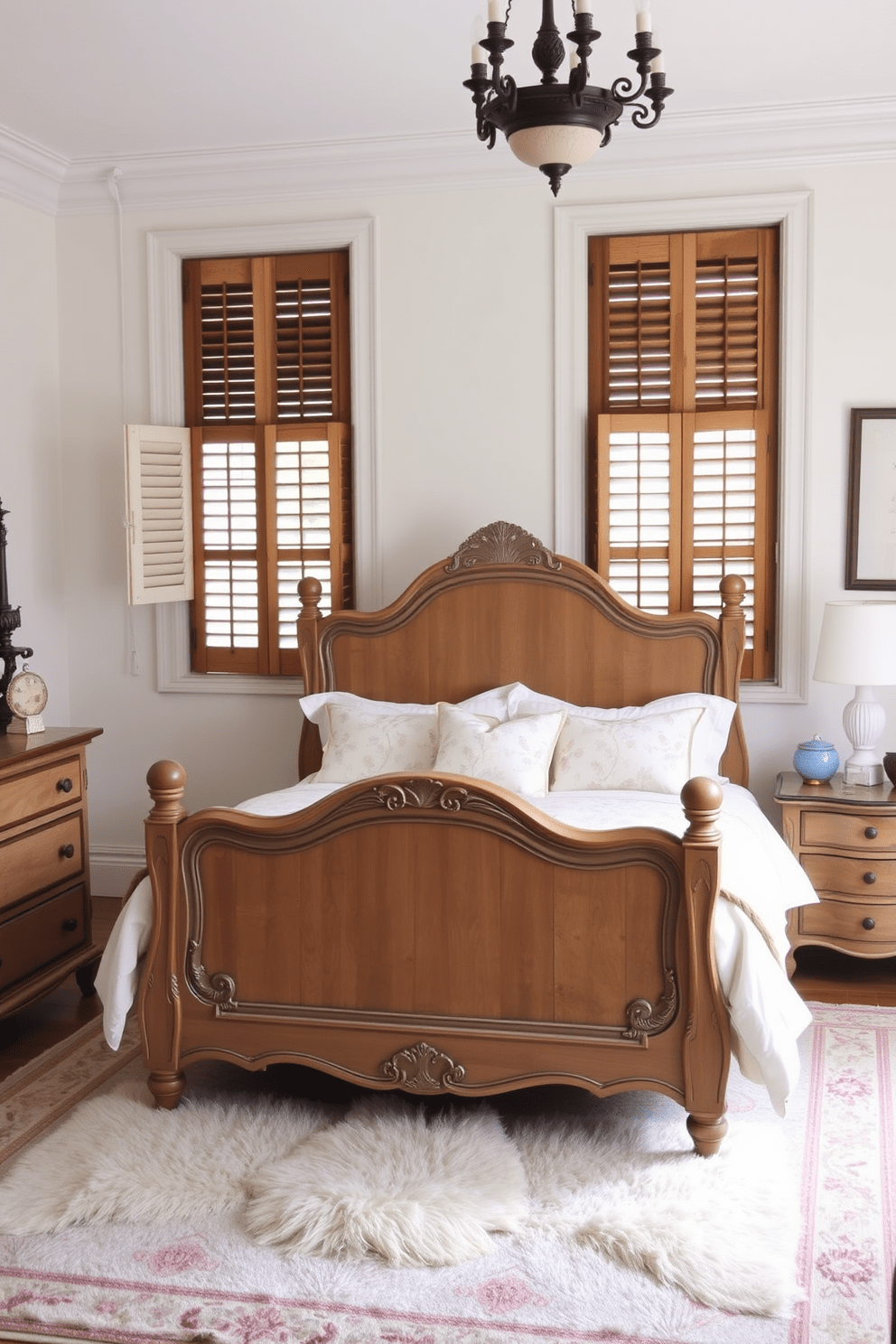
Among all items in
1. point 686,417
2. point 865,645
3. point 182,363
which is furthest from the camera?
point 182,363

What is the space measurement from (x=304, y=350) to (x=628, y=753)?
208 centimetres

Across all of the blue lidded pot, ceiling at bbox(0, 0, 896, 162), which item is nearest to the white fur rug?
the blue lidded pot

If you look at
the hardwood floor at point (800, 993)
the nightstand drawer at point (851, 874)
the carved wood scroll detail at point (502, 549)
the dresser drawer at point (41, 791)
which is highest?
the carved wood scroll detail at point (502, 549)

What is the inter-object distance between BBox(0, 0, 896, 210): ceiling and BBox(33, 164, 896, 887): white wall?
4.8 inches

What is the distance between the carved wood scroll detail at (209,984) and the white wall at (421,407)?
6.42 ft

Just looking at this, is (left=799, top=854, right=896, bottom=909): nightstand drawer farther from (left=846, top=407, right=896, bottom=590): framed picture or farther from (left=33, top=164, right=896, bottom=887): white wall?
(left=846, top=407, right=896, bottom=590): framed picture

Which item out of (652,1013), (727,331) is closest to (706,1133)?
(652,1013)

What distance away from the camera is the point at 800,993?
406 centimetres

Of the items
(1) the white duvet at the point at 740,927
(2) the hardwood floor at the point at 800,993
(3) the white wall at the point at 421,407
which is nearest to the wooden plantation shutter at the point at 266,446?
(3) the white wall at the point at 421,407

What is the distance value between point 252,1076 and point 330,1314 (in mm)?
1088

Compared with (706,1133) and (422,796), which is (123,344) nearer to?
(422,796)

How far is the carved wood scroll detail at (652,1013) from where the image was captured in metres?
2.87

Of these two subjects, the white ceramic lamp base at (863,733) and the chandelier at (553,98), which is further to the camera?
the white ceramic lamp base at (863,733)

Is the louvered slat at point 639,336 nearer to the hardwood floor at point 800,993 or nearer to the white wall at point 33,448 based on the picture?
the hardwood floor at point 800,993
